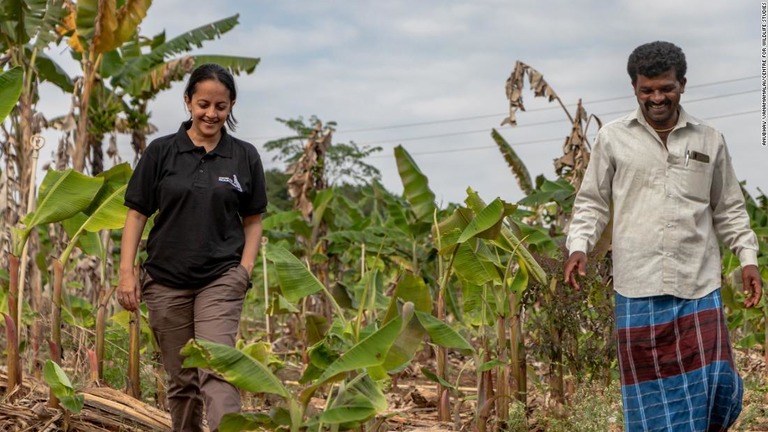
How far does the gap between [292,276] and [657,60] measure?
2.04 metres

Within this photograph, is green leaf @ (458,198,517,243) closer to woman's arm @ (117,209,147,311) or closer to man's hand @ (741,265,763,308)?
man's hand @ (741,265,763,308)

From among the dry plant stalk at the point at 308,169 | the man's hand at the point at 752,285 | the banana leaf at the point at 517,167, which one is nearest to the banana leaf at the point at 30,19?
the dry plant stalk at the point at 308,169

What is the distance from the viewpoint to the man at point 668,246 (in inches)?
152

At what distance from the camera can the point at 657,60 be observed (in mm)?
3814

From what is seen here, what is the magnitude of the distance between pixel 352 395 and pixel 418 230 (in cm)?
425

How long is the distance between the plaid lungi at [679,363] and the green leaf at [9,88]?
3278mm

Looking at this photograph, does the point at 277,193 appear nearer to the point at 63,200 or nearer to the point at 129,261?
the point at 63,200

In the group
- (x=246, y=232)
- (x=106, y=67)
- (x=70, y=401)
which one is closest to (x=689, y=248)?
(x=246, y=232)

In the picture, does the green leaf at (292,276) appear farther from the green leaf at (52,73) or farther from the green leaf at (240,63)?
the green leaf at (240,63)

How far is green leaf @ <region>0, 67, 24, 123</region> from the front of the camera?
5211mm

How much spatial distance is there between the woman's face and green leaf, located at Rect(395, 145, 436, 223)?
308 cm

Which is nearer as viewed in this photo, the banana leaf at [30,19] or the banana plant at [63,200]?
the banana plant at [63,200]

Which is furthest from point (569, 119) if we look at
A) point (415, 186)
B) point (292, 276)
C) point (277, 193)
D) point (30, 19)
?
point (277, 193)

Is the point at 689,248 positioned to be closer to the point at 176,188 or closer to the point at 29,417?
the point at 176,188
